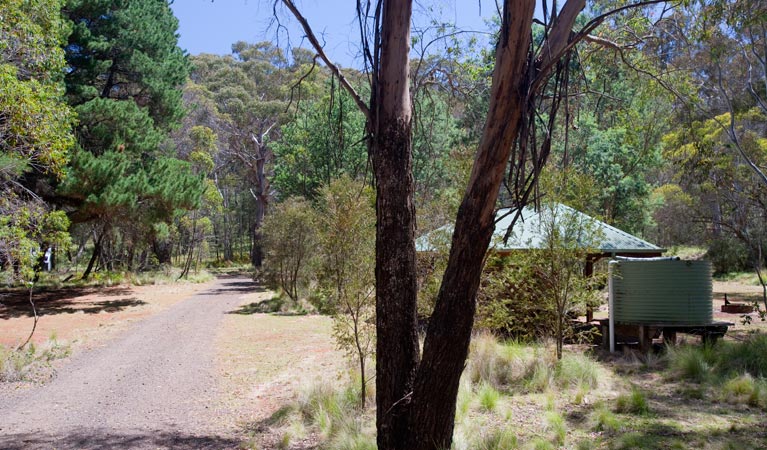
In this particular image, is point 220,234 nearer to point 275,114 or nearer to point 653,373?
point 275,114

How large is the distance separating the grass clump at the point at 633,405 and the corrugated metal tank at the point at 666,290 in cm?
406

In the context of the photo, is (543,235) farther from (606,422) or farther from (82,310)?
(82,310)

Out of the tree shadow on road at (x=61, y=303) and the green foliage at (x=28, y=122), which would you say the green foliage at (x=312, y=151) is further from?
the green foliage at (x=28, y=122)

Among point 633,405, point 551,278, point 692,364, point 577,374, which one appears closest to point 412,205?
point 633,405

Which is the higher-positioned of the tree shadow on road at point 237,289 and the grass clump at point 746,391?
the grass clump at point 746,391

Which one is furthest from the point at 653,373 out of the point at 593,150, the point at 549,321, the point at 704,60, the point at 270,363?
the point at 593,150

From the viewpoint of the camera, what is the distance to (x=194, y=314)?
20078 mm

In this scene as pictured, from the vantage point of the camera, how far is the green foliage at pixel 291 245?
878 inches

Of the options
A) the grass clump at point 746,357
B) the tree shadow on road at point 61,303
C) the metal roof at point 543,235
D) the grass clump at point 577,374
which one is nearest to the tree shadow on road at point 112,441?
the metal roof at point 543,235

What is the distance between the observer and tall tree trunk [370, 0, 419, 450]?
509 cm

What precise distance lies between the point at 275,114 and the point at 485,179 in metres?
40.6

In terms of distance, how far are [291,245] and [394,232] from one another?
59.2ft

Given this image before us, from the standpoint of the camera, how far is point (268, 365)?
12.2 meters

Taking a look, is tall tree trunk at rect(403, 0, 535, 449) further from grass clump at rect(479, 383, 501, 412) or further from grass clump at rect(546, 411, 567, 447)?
grass clump at rect(479, 383, 501, 412)
